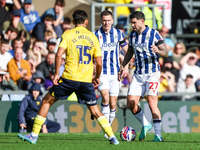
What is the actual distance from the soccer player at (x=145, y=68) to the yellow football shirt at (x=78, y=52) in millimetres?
1479

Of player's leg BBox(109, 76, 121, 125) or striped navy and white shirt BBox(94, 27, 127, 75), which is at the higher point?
striped navy and white shirt BBox(94, 27, 127, 75)

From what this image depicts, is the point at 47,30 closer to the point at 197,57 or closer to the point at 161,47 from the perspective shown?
the point at 197,57

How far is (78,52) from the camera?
283 inches

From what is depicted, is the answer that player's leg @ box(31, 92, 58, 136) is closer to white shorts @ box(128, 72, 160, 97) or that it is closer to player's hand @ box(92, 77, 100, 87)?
player's hand @ box(92, 77, 100, 87)

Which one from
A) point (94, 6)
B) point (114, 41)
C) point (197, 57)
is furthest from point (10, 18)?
point (197, 57)

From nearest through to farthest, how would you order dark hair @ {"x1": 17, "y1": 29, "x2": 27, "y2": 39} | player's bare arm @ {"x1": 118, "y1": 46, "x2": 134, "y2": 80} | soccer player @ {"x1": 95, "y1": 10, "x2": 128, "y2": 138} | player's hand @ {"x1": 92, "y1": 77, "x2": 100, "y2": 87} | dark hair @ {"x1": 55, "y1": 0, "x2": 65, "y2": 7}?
player's hand @ {"x1": 92, "y1": 77, "x2": 100, "y2": 87} → player's bare arm @ {"x1": 118, "y1": 46, "x2": 134, "y2": 80} → soccer player @ {"x1": 95, "y1": 10, "x2": 128, "y2": 138} → dark hair @ {"x1": 17, "y1": 29, "x2": 27, "y2": 39} → dark hair @ {"x1": 55, "y1": 0, "x2": 65, "y2": 7}

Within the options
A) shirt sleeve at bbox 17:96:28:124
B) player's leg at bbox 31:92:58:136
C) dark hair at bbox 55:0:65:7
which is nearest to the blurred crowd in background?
dark hair at bbox 55:0:65:7

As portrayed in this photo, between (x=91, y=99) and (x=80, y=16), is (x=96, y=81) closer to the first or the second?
(x=91, y=99)

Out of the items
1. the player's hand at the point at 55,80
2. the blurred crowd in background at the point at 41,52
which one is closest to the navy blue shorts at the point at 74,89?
the player's hand at the point at 55,80

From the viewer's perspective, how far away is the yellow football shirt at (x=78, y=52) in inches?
283

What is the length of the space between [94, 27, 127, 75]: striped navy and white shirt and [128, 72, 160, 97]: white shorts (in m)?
0.94

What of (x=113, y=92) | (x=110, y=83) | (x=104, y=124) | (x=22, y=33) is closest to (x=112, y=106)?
(x=113, y=92)

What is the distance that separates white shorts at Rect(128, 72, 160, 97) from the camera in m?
8.42

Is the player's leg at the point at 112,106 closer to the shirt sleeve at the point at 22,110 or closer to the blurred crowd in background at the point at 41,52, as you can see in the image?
the shirt sleeve at the point at 22,110
